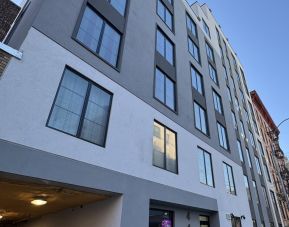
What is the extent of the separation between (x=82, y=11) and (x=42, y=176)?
6277 millimetres

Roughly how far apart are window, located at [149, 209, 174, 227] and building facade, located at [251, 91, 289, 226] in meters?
23.2

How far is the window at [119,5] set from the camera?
35.4 feet

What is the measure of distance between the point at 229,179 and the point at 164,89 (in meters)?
8.68

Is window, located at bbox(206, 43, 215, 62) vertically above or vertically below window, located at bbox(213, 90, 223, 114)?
above

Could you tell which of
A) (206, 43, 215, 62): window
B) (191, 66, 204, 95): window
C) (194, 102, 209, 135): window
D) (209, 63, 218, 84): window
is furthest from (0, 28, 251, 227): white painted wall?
(206, 43, 215, 62): window

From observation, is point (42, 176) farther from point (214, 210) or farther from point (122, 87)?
point (214, 210)

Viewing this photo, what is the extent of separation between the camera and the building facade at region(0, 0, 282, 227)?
5977 millimetres

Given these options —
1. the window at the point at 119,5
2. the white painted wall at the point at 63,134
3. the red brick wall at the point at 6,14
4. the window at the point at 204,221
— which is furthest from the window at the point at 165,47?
the window at the point at 204,221

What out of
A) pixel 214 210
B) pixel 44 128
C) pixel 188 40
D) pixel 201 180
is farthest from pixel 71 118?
pixel 188 40

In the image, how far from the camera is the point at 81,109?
7504 mm

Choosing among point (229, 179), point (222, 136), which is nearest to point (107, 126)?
point (229, 179)

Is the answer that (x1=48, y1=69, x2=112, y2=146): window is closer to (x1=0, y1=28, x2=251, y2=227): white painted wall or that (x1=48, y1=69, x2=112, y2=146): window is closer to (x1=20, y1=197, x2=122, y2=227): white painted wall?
(x1=0, y1=28, x2=251, y2=227): white painted wall

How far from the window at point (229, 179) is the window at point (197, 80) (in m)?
5.62

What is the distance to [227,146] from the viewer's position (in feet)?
59.8
